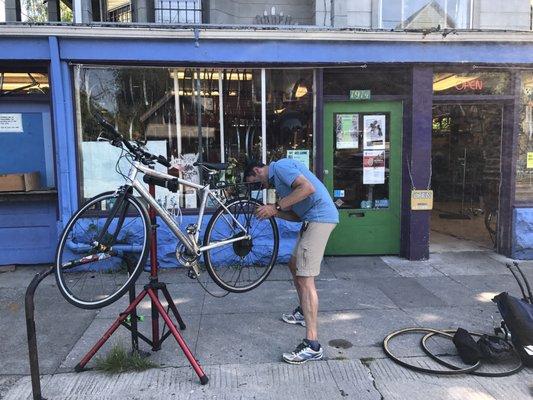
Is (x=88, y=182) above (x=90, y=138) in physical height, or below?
below

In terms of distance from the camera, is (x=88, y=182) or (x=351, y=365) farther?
(x=88, y=182)

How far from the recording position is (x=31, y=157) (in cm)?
684

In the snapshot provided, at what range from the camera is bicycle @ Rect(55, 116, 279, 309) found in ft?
11.5

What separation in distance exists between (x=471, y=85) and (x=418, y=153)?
1321mm

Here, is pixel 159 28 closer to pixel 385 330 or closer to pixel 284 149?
pixel 284 149

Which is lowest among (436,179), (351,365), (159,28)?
(351,365)

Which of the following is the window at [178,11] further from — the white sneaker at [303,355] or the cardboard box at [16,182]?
the white sneaker at [303,355]

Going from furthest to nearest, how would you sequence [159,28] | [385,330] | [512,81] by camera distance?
[512,81] → [159,28] → [385,330]

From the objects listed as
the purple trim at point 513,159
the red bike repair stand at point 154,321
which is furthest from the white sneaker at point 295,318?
the purple trim at point 513,159

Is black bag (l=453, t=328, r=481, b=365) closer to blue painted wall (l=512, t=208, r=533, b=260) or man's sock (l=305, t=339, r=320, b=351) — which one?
man's sock (l=305, t=339, r=320, b=351)

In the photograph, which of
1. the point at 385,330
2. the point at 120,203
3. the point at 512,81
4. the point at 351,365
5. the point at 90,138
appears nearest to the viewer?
the point at 120,203

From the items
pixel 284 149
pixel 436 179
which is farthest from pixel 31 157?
pixel 436 179

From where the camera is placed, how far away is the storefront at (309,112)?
638cm

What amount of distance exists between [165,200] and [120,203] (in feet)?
10.5
